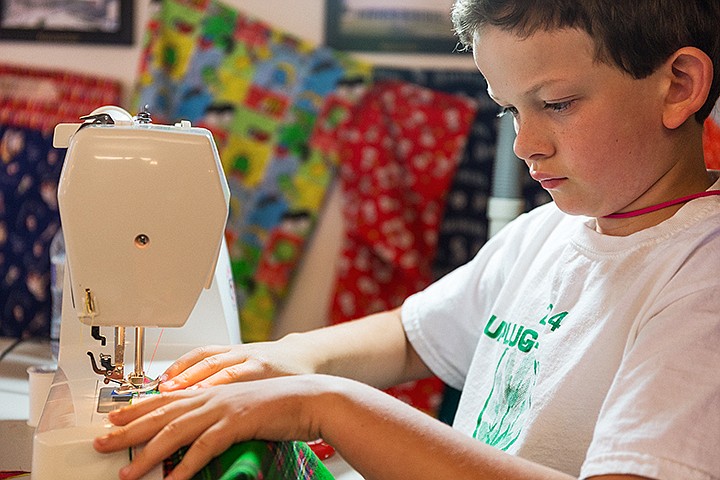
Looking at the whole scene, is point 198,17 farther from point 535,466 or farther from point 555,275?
point 535,466

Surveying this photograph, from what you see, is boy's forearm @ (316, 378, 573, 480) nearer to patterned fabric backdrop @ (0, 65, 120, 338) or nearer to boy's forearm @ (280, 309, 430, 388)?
boy's forearm @ (280, 309, 430, 388)

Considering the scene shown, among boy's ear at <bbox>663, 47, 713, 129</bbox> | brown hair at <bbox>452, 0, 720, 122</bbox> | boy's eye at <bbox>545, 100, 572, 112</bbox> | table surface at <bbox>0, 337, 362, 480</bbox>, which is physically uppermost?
brown hair at <bbox>452, 0, 720, 122</bbox>

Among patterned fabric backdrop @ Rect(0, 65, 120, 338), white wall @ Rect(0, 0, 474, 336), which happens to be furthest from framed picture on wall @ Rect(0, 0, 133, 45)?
patterned fabric backdrop @ Rect(0, 65, 120, 338)

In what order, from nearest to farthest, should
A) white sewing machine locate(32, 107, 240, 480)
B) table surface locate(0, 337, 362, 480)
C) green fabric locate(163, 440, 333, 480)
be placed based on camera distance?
green fabric locate(163, 440, 333, 480) → white sewing machine locate(32, 107, 240, 480) → table surface locate(0, 337, 362, 480)

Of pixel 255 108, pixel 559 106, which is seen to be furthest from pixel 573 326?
pixel 255 108

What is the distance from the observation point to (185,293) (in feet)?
3.08

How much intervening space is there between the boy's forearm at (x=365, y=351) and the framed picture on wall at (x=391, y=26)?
1.09 m

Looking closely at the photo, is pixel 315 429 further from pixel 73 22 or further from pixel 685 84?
pixel 73 22

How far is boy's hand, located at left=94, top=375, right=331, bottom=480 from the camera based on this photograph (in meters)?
0.81

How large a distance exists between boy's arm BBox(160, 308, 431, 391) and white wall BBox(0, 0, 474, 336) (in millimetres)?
972

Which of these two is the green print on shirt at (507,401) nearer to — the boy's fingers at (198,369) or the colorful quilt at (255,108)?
the boy's fingers at (198,369)

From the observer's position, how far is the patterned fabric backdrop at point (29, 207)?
2.20 m

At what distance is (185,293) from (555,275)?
18.0 inches

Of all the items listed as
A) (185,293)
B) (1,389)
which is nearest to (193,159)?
(185,293)
